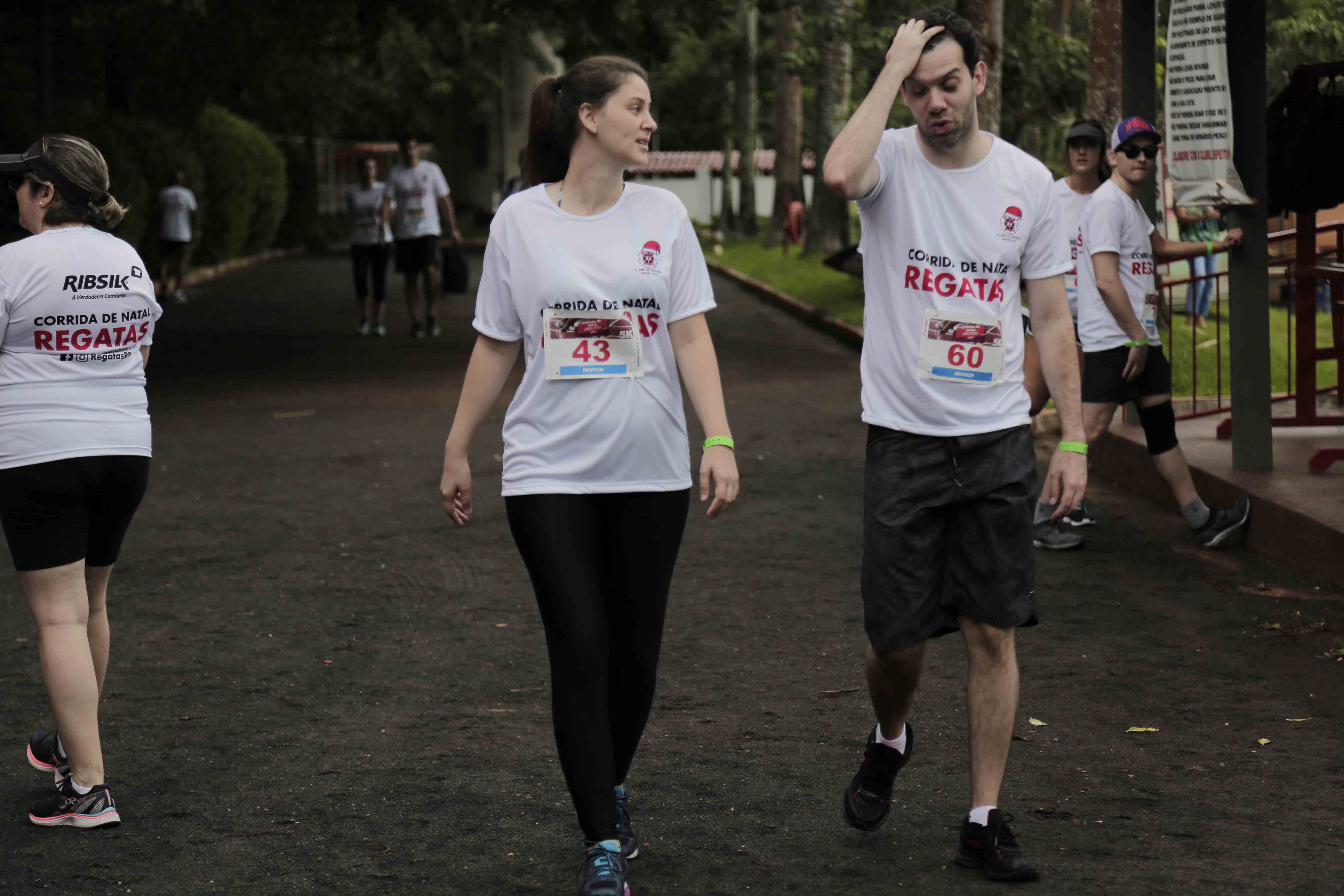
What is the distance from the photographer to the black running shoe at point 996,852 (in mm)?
4109

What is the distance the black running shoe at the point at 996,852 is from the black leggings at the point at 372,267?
590 inches

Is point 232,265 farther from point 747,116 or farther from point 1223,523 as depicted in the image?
point 1223,523

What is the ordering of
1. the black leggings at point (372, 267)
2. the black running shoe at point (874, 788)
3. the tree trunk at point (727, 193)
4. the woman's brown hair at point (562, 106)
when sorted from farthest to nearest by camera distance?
the tree trunk at point (727, 193), the black leggings at point (372, 267), the black running shoe at point (874, 788), the woman's brown hair at point (562, 106)

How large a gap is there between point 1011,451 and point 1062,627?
107 inches

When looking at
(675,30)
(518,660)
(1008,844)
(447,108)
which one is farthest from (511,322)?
(447,108)

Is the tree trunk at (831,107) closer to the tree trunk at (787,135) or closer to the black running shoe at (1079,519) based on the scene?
the tree trunk at (787,135)

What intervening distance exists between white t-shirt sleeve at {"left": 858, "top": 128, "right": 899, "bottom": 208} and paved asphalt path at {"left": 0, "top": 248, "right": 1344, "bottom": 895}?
160 centimetres

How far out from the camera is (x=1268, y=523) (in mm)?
7938

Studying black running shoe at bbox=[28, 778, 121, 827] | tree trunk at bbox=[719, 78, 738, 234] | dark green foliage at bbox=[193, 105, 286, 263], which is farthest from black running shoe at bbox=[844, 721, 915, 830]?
tree trunk at bbox=[719, 78, 738, 234]

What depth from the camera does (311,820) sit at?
15.2ft

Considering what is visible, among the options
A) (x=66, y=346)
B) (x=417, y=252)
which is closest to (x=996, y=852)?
(x=66, y=346)

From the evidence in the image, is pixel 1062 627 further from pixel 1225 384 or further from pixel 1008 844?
pixel 1225 384

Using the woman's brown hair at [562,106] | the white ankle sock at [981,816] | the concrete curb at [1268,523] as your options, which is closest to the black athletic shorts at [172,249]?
the concrete curb at [1268,523]

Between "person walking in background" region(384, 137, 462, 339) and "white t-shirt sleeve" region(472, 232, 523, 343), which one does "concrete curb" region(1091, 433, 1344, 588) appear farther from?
"person walking in background" region(384, 137, 462, 339)
